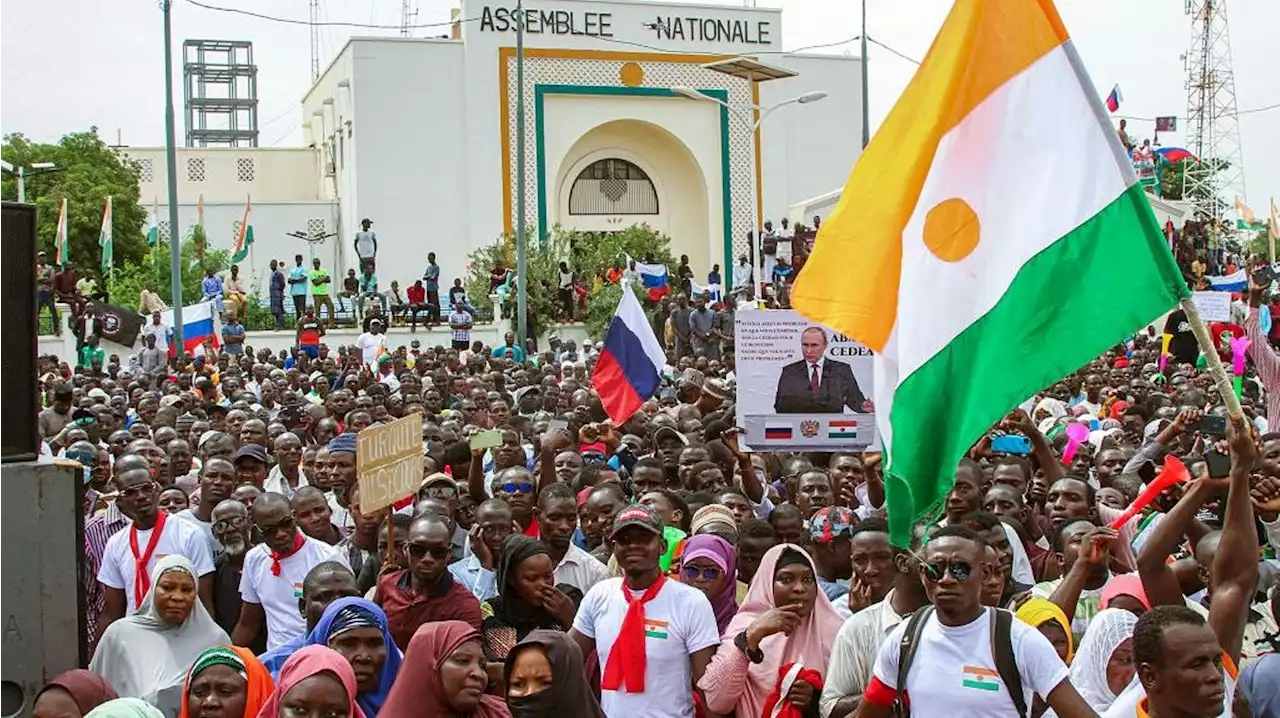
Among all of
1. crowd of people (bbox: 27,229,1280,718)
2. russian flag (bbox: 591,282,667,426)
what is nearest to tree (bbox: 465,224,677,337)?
russian flag (bbox: 591,282,667,426)

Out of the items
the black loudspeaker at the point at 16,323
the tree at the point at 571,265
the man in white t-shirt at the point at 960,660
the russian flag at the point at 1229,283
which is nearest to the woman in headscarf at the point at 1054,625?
the man in white t-shirt at the point at 960,660

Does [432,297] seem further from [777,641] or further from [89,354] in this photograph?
[777,641]

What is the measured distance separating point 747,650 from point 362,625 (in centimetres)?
134

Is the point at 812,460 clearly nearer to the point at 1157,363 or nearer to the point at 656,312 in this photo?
the point at 1157,363

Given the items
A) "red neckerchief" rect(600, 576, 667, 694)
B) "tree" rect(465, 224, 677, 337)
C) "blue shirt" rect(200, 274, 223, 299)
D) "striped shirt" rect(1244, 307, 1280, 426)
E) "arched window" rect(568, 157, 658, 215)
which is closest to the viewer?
"red neckerchief" rect(600, 576, 667, 694)

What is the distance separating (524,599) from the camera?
251 inches

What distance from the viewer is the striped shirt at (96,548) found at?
744cm

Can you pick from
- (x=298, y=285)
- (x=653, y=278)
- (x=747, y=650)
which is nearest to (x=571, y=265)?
(x=653, y=278)

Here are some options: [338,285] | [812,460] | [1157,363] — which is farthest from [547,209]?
[812,460]

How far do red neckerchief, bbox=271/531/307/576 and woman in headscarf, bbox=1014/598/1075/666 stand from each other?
3314mm

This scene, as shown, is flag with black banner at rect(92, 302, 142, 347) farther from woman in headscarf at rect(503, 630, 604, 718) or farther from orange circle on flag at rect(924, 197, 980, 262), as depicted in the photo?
orange circle on flag at rect(924, 197, 980, 262)

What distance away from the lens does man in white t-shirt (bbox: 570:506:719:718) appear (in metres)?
5.73

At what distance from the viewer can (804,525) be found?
7625 mm

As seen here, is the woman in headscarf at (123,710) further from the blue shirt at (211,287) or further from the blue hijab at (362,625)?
the blue shirt at (211,287)
